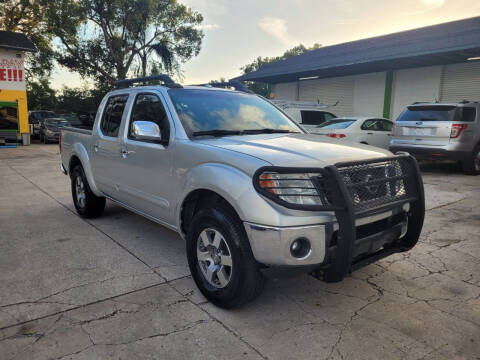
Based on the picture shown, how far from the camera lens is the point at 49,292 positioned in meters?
3.27

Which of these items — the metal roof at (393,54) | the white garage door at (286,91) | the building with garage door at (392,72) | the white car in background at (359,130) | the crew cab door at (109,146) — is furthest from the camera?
the white garage door at (286,91)

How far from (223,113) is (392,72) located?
53.3ft

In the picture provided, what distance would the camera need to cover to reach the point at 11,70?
18438mm

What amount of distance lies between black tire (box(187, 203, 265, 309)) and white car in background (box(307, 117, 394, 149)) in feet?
27.1

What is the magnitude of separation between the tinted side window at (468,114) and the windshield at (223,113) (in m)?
7.05

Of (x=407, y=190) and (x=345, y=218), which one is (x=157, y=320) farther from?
(x=407, y=190)

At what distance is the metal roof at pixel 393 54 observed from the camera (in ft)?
45.8

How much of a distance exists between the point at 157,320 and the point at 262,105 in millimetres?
2615

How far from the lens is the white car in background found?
1103cm

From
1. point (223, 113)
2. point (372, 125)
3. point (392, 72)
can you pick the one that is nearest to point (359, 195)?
point (223, 113)

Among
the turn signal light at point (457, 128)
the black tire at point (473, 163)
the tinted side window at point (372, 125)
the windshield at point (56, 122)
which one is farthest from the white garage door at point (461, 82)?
the windshield at point (56, 122)

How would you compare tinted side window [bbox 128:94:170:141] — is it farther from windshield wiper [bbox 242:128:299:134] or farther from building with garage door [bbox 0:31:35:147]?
building with garage door [bbox 0:31:35:147]

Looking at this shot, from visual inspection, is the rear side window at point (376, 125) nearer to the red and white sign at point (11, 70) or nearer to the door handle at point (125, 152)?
the door handle at point (125, 152)

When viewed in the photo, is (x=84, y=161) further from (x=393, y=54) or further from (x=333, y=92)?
(x=333, y=92)
